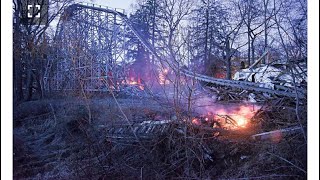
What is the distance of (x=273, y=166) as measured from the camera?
164 centimetres

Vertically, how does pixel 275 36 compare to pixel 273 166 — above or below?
above

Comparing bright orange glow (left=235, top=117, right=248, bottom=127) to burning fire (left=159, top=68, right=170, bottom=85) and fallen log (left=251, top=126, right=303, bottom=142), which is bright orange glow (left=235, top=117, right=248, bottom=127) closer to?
fallen log (left=251, top=126, right=303, bottom=142)

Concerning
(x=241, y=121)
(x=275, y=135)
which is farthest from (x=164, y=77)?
(x=275, y=135)

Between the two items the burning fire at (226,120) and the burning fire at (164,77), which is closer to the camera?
the burning fire at (164,77)

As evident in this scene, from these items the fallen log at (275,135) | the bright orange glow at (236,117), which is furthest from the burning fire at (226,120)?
the fallen log at (275,135)

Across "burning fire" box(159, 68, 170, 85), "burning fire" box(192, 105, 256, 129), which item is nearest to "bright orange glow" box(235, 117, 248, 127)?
"burning fire" box(192, 105, 256, 129)

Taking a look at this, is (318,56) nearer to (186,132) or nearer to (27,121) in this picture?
(186,132)

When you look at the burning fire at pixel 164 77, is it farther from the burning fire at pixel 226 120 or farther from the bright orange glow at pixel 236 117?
the bright orange glow at pixel 236 117

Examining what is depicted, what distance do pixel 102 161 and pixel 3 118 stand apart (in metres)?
1.19

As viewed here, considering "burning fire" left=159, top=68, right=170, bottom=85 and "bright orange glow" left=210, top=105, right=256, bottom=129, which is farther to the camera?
"bright orange glow" left=210, top=105, right=256, bottom=129

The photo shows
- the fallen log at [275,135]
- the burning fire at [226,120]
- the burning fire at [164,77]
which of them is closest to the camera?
the fallen log at [275,135]

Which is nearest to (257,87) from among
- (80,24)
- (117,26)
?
(80,24)

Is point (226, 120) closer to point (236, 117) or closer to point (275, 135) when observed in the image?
point (236, 117)

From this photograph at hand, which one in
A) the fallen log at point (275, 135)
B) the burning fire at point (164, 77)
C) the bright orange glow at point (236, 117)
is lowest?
the fallen log at point (275, 135)
